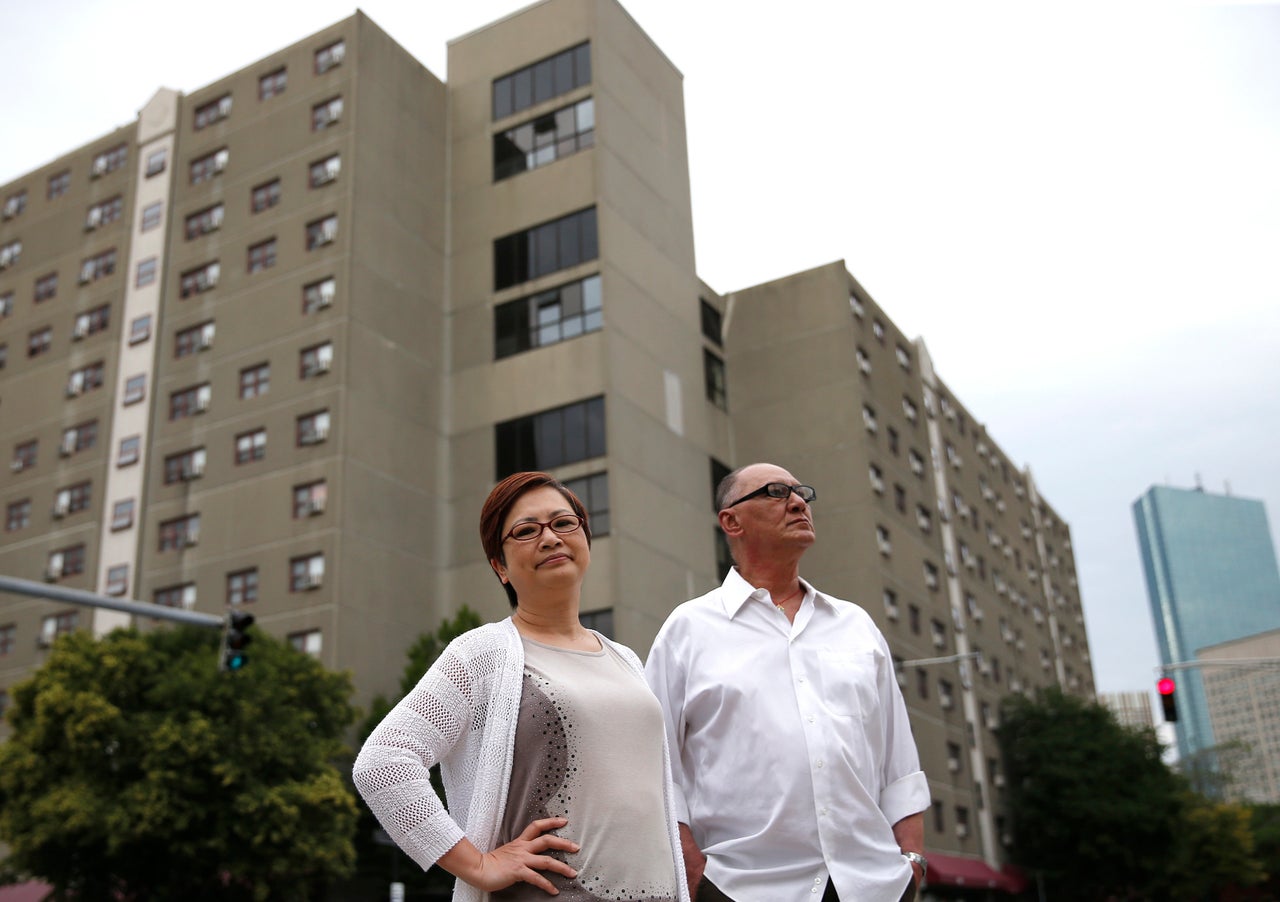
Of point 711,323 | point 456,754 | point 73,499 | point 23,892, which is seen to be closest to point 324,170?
point 73,499

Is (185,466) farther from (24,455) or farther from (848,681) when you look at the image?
(848,681)

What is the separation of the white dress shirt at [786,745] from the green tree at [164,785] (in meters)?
27.3

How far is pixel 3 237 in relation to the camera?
179 ft

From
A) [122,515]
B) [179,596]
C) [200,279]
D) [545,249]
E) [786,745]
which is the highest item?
[200,279]

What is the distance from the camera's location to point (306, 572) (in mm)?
39812

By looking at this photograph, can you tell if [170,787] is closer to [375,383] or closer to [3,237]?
[375,383]

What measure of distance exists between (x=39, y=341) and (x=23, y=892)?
914 inches

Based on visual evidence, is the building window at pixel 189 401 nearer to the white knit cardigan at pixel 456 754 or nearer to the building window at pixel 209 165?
the building window at pixel 209 165

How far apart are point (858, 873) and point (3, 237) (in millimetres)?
58112

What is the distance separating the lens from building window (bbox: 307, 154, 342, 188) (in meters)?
44.5

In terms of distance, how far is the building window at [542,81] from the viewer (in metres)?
45.8

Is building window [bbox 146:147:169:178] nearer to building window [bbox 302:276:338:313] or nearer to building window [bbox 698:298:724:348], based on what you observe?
building window [bbox 302:276:338:313]

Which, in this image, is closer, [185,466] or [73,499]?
[185,466]

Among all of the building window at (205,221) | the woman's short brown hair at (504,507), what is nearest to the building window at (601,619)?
the building window at (205,221)
